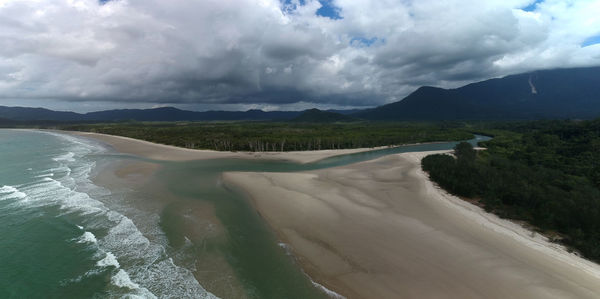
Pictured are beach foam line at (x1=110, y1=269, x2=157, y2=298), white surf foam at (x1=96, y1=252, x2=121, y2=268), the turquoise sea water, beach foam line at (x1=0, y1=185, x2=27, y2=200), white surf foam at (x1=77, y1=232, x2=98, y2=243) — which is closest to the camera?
beach foam line at (x1=110, y1=269, x2=157, y2=298)

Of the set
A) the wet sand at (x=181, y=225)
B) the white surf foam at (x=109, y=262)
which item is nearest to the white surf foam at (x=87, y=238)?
the wet sand at (x=181, y=225)

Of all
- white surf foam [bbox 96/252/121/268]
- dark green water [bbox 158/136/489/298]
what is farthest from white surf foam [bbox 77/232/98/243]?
dark green water [bbox 158/136/489/298]

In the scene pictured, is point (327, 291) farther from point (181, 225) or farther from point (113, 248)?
point (113, 248)

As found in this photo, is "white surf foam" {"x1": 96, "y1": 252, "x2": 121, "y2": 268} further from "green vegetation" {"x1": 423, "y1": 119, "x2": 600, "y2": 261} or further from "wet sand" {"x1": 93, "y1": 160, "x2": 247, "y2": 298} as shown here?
"green vegetation" {"x1": 423, "y1": 119, "x2": 600, "y2": 261}

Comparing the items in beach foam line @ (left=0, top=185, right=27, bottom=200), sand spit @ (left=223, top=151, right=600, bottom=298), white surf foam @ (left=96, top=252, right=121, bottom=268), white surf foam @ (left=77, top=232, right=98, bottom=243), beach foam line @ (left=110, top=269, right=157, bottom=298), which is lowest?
sand spit @ (left=223, top=151, right=600, bottom=298)

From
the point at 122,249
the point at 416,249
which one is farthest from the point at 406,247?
the point at 122,249

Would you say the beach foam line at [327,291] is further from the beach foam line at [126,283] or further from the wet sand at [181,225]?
the beach foam line at [126,283]

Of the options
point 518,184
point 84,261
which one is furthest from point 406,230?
point 84,261
